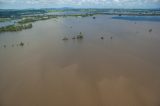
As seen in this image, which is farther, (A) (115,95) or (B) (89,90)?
(B) (89,90)

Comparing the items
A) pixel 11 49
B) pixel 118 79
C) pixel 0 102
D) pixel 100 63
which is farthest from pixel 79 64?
pixel 11 49

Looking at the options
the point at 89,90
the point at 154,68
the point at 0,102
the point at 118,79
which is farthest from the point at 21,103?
the point at 154,68

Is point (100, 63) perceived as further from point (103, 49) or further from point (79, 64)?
point (103, 49)

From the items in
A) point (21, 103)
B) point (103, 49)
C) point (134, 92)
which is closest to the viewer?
point (21, 103)

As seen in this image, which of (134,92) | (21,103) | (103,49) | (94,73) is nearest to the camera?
(21,103)

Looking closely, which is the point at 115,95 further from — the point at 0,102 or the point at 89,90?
the point at 0,102

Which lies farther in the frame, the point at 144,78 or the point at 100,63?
the point at 100,63

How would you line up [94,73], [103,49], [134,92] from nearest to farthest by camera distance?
1. [134,92]
2. [94,73]
3. [103,49]

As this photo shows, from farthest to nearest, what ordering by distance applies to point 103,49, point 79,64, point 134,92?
point 103,49
point 79,64
point 134,92
